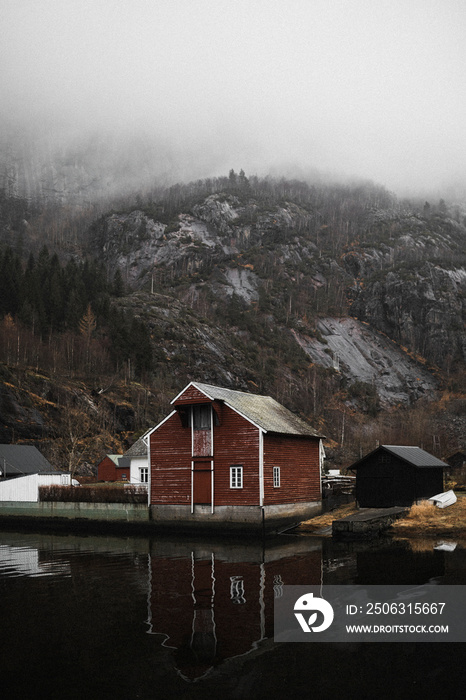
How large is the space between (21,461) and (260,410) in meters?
27.3

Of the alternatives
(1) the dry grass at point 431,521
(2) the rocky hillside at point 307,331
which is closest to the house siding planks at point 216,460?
(1) the dry grass at point 431,521

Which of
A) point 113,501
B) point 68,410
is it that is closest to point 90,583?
point 113,501

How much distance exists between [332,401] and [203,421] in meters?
88.0

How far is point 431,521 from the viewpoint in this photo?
3444 centimetres

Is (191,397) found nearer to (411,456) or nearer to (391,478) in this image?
(391,478)

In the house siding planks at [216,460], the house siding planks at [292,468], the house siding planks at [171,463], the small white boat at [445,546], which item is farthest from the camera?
the house siding planks at [171,463]

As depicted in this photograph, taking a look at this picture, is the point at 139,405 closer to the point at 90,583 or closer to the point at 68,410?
the point at 68,410

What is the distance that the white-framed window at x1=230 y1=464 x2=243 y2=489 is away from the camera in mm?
35656

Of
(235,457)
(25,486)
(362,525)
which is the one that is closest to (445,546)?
(362,525)

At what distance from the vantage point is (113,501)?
39.7m

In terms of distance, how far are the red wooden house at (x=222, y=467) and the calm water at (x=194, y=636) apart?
948cm

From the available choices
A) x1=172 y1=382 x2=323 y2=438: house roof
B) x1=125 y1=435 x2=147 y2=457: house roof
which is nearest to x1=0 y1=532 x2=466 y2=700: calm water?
x1=172 y1=382 x2=323 y2=438: house roof

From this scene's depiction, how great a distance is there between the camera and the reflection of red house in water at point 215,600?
1291 centimetres

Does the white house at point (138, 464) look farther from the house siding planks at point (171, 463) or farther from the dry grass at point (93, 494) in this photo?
the house siding planks at point (171, 463)
